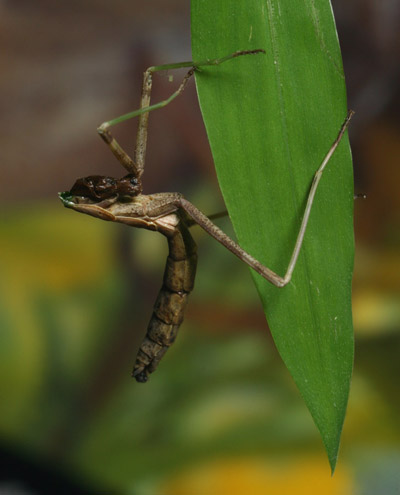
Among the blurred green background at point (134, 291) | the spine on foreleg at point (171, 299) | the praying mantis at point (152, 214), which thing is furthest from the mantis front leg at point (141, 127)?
the blurred green background at point (134, 291)

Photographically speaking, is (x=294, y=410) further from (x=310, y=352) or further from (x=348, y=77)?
(x=348, y=77)

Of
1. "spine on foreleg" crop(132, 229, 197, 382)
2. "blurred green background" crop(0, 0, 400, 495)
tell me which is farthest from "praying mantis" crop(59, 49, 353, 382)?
"blurred green background" crop(0, 0, 400, 495)

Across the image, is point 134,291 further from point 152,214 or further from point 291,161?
point 291,161

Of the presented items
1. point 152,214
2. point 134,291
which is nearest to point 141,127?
point 152,214

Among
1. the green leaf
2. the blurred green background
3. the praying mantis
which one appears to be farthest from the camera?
the blurred green background

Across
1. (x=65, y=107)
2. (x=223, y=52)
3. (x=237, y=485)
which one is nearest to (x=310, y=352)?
(x=223, y=52)

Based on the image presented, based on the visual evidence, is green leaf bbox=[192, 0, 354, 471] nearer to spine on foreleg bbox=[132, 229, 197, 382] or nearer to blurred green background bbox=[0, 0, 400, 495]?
spine on foreleg bbox=[132, 229, 197, 382]
